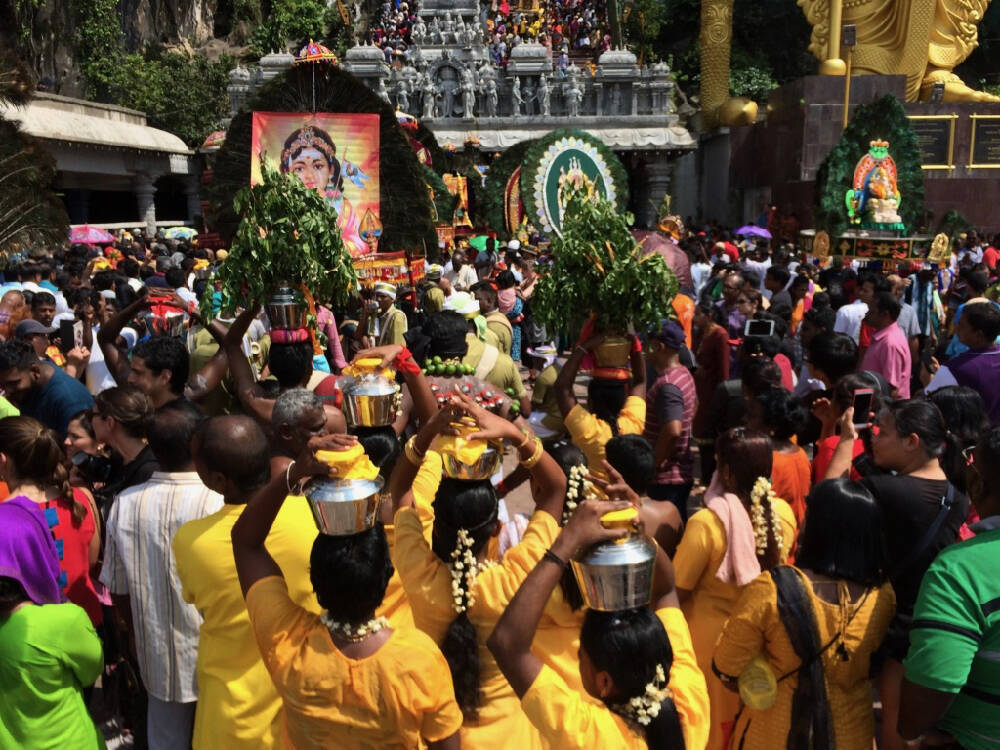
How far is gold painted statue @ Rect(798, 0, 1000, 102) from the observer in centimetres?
2009

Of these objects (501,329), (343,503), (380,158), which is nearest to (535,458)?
(343,503)

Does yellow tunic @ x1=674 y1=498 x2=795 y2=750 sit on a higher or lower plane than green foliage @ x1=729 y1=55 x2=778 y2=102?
lower

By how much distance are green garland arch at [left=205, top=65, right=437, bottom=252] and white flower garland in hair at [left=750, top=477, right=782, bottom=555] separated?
5864 millimetres

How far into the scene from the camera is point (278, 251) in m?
4.36

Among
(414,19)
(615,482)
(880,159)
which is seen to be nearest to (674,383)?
(615,482)

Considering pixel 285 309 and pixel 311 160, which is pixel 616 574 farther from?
pixel 311 160

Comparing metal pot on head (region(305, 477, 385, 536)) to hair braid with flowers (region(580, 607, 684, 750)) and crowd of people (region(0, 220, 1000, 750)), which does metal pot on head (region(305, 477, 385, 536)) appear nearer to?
crowd of people (region(0, 220, 1000, 750))

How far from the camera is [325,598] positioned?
6.93 ft

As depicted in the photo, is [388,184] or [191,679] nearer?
[191,679]

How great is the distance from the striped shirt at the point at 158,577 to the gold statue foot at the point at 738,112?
24.8 metres

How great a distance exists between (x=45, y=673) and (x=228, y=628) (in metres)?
0.52

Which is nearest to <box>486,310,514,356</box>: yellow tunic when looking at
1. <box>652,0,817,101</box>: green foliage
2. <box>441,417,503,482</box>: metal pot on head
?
<box>441,417,503,482</box>: metal pot on head

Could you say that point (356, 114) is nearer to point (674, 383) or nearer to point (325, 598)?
point (674, 383)

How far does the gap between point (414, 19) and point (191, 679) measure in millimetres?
33432
